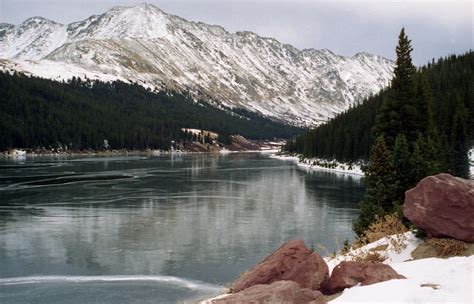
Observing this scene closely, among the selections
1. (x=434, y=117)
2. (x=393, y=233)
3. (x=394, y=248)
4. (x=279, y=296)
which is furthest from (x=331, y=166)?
(x=279, y=296)

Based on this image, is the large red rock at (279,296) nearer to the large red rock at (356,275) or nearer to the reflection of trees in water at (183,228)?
the large red rock at (356,275)

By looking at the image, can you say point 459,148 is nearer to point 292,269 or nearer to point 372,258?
point 372,258

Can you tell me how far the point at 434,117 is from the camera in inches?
3413

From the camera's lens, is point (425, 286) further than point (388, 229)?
No

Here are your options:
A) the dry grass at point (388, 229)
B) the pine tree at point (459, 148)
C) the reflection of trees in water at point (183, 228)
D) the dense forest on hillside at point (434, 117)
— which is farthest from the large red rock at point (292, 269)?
the dense forest on hillside at point (434, 117)

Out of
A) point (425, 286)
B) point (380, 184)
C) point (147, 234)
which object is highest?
point (380, 184)

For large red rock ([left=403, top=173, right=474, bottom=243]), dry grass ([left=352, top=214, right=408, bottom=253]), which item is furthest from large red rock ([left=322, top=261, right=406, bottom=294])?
large red rock ([left=403, top=173, right=474, bottom=243])

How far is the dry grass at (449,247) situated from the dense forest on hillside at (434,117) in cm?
6340

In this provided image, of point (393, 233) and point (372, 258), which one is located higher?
point (393, 233)

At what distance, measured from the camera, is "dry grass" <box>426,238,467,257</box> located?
52.3 feet

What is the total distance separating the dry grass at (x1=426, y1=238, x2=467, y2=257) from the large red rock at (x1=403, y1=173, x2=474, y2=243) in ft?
1.23

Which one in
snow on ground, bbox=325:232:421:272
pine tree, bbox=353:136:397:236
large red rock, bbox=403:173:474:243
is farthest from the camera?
pine tree, bbox=353:136:397:236

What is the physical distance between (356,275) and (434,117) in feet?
261

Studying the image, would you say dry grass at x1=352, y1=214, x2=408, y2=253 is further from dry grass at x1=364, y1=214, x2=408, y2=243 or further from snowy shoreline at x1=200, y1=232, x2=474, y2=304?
snowy shoreline at x1=200, y1=232, x2=474, y2=304
